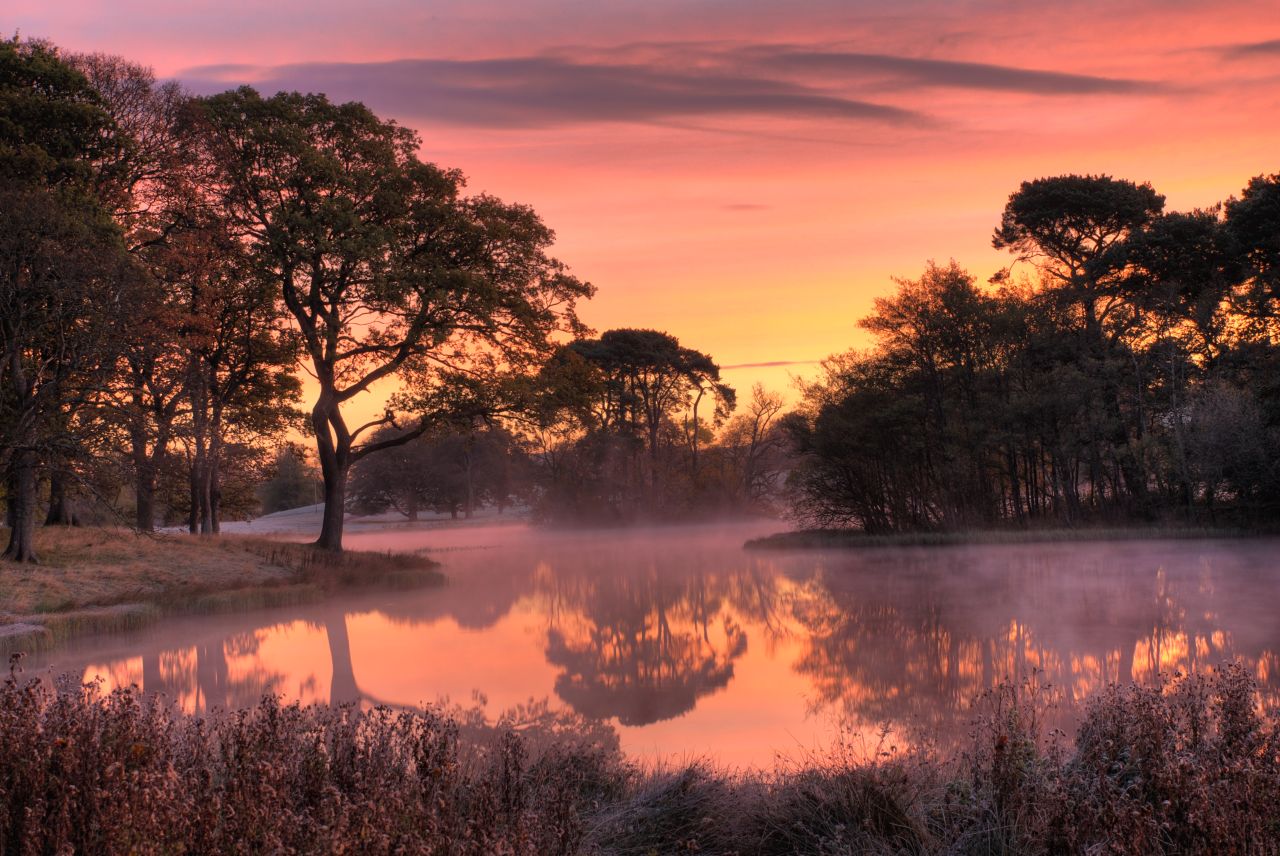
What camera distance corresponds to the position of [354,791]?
4992 mm

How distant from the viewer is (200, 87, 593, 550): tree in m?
26.7

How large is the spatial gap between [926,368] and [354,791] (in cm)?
3581

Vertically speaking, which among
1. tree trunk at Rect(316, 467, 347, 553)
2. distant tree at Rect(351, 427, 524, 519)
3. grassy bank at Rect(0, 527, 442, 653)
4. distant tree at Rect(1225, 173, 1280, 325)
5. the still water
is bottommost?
the still water

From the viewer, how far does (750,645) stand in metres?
15.8

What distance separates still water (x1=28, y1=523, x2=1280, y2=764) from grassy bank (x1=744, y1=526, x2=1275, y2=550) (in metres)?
4.10

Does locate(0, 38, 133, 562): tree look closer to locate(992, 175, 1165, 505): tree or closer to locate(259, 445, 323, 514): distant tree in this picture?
locate(992, 175, 1165, 505): tree

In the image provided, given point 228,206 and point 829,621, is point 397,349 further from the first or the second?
point 829,621

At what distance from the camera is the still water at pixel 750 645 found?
10.9 metres

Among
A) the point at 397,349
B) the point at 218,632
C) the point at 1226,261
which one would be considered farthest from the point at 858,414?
the point at 218,632

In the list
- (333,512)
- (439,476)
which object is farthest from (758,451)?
(333,512)

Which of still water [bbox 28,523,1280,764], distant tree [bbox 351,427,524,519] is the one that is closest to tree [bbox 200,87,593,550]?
still water [bbox 28,523,1280,764]

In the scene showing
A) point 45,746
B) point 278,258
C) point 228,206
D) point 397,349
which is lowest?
point 45,746

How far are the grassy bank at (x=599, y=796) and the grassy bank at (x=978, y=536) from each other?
2775cm

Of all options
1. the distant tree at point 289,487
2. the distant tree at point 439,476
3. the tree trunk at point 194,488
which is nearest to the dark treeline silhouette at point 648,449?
the distant tree at point 439,476
